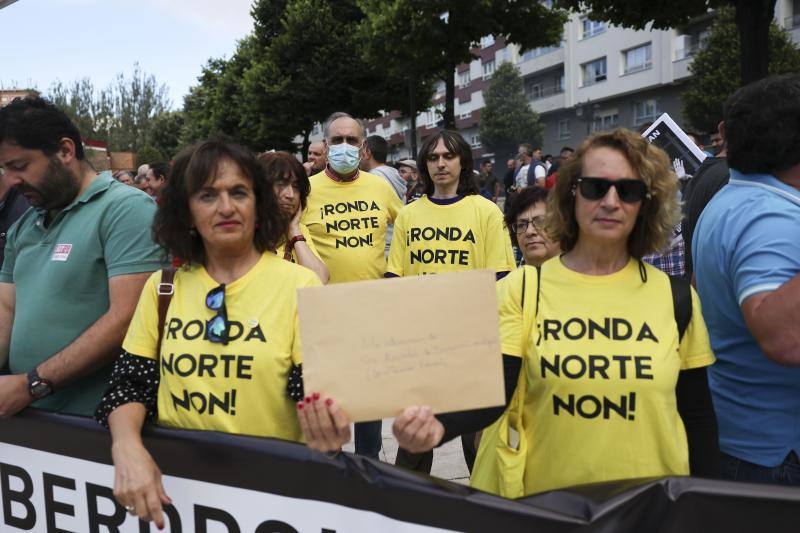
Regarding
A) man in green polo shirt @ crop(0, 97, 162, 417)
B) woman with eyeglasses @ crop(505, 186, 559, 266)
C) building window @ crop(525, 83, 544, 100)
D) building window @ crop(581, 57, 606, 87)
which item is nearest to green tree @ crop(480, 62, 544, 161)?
building window @ crop(525, 83, 544, 100)

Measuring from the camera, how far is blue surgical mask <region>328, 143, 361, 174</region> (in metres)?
4.43

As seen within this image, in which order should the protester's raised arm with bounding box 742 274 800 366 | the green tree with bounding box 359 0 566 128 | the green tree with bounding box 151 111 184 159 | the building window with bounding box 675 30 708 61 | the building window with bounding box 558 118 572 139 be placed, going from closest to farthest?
the protester's raised arm with bounding box 742 274 800 366, the green tree with bounding box 359 0 566 128, the building window with bounding box 675 30 708 61, the building window with bounding box 558 118 572 139, the green tree with bounding box 151 111 184 159

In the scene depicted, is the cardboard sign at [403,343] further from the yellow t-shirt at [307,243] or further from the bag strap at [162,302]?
the yellow t-shirt at [307,243]

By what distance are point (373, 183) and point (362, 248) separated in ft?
1.63

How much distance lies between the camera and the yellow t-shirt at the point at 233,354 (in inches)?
75.0

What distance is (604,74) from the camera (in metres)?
37.3

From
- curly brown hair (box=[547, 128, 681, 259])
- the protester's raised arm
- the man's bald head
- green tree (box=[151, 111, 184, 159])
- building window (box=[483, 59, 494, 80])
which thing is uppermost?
building window (box=[483, 59, 494, 80])

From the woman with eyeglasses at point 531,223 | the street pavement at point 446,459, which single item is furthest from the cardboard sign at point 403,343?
the street pavement at point 446,459

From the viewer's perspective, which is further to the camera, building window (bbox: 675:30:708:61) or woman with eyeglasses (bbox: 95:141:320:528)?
building window (bbox: 675:30:708:61)

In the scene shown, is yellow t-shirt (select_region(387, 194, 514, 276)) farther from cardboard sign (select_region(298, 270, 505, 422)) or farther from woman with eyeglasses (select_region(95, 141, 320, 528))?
cardboard sign (select_region(298, 270, 505, 422))

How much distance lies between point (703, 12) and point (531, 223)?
35.4ft

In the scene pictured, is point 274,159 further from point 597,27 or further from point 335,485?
point 597,27

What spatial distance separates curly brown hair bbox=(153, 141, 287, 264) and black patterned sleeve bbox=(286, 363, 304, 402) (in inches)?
16.5

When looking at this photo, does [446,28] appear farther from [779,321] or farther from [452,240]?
[779,321]
